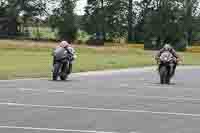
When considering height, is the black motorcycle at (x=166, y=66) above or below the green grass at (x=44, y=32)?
above

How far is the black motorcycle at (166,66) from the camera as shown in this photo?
2852cm

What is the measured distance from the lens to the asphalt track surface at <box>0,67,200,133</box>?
41.4 ft

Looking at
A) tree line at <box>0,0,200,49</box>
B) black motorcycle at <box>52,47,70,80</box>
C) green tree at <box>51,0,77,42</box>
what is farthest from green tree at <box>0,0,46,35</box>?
black motorcycle at <box>52,47,70,80</box>

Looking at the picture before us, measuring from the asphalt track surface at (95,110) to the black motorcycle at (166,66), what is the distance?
516cm

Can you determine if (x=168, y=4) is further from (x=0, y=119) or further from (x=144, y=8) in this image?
(x=0, y=119)

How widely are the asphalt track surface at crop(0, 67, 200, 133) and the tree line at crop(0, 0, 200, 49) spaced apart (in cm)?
7127

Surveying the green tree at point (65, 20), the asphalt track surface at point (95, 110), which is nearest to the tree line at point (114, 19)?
the green tree at point (65, 20)

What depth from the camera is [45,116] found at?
14.2 metres

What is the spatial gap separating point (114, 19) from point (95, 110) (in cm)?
8960

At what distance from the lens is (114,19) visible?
104938 mm

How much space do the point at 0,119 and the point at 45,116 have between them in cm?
108

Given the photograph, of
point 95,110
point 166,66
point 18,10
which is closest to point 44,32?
point 18,10

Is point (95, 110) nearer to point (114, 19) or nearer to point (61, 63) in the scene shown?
point (61, 63)

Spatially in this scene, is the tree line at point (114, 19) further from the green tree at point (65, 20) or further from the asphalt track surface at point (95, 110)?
the asphalt track surface at point (95, 110)
